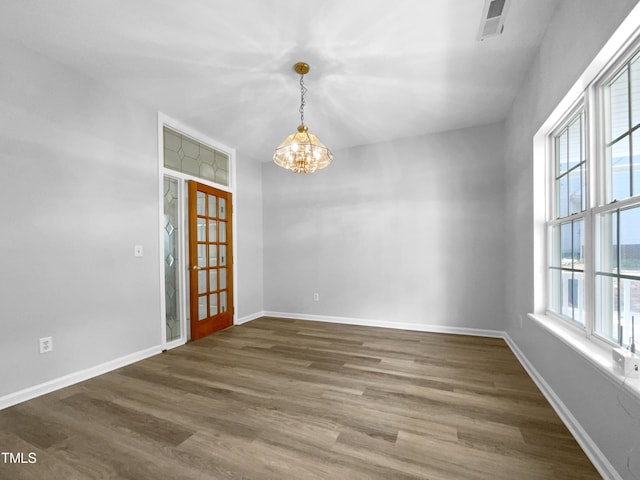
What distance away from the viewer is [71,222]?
252 centimetres

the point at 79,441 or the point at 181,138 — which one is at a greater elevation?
the point at 181,138

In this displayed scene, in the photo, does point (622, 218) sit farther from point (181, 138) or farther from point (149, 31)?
point (181, 138)

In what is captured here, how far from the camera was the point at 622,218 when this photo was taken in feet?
Answer: 4.95

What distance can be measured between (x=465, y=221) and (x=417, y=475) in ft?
10.4

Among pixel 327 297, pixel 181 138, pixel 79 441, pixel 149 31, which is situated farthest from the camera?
pixel 327 297

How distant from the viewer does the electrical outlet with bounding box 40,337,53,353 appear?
2326 millimetres

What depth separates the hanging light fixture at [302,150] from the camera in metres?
2.60

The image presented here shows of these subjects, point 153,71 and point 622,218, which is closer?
point 622,218

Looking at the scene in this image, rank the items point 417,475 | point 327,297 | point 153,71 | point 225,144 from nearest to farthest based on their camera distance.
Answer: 1. point 417,475
2. point 153,71
3. point 225,144
4. point 327,297

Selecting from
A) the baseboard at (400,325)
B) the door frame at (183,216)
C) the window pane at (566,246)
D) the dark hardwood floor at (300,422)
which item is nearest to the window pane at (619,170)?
the window pane at (566,246)

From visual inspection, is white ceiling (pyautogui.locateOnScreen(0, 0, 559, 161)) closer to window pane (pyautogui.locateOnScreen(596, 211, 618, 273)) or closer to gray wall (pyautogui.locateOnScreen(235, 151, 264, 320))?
gray wall (pyautogui.locateOnScreen(235, 151, 264, 320))

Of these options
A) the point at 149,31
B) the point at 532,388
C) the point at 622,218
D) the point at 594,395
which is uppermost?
the point at 149,31

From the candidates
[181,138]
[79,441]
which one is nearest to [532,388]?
[79,441]

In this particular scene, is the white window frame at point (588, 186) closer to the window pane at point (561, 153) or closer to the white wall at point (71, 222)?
the window pane at point (561, 153)
